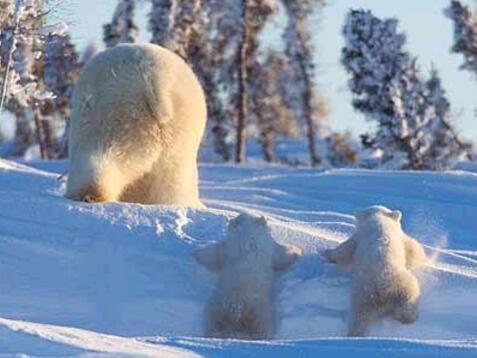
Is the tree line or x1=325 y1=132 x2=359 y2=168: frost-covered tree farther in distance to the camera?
x1=325 y1=132 x2=359 y2=168: frost-covered tree

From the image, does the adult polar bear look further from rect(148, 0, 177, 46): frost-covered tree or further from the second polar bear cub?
rect(148, 0, 177, 46): frost-covered tree

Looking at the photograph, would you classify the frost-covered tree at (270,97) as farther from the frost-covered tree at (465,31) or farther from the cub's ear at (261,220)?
the cub's ear at (261,220)

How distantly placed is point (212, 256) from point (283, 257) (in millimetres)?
417

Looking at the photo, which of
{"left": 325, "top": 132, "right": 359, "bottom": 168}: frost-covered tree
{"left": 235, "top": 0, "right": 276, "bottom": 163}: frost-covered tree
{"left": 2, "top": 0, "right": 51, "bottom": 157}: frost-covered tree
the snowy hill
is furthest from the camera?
{"left": 325, "top": 132, "right": 359, "bottom": 168}: frost-covered tree

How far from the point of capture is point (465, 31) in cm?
3381

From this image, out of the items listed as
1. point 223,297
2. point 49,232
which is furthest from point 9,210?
point 223,297

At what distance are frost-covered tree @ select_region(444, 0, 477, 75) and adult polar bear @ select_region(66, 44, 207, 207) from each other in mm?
23338

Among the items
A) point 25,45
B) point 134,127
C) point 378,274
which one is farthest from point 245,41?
point 378,274

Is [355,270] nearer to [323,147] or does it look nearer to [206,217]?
[206,217]

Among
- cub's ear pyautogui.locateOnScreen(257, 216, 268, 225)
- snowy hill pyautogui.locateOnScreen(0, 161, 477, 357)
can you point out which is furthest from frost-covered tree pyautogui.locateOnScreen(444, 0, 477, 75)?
cub's ear pyautogui.locateOnScreen(257, 216, 268, 225)

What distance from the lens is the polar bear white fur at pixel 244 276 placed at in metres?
8.21

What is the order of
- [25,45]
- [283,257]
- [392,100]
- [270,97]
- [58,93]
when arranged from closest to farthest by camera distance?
[283,257], [25,45], [392,100], [58,93], [270,97]

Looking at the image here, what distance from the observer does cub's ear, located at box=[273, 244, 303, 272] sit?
336 inches

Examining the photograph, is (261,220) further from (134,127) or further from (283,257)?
(134,127)
